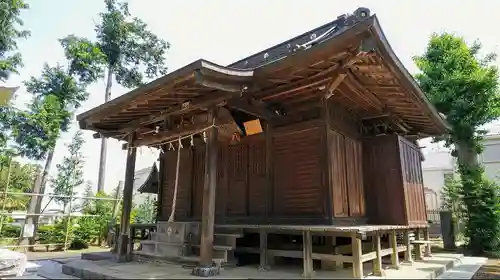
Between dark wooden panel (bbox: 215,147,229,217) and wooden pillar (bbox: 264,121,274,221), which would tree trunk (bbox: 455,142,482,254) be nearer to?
wooden pillar (bbox: 264,121,274,221)

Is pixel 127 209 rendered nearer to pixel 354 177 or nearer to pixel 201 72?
pixel 201 72

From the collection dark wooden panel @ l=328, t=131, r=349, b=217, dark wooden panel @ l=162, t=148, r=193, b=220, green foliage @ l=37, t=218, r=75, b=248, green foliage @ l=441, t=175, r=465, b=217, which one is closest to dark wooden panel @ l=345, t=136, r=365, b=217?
dark wooden panel @ l=328, t=131, r=349, b=217

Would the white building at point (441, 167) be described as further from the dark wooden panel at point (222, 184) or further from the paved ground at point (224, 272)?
the dark wooden panel at point (222, 184)

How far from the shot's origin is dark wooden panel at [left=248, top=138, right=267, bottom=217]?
611 cm

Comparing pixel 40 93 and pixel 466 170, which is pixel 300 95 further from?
pixel 40 93

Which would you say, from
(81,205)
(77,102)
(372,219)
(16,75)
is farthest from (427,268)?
(16,75)

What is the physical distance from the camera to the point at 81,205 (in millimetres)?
12273

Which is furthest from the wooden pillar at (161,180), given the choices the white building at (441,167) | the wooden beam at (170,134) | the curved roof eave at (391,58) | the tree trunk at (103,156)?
the white building at (441,167)

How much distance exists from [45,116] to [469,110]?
15.9m

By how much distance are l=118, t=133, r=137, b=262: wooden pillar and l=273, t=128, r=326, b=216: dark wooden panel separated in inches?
117

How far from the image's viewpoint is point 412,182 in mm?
7246

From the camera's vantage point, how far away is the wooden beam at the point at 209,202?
188 inches

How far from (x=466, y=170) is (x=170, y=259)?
32.5 ft

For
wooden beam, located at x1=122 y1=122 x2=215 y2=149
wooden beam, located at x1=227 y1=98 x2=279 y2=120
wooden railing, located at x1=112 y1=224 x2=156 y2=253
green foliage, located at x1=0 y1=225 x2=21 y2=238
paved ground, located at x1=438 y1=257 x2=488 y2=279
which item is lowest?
paved ground, located at x1=438 y1=257 x2=488 y2=279
